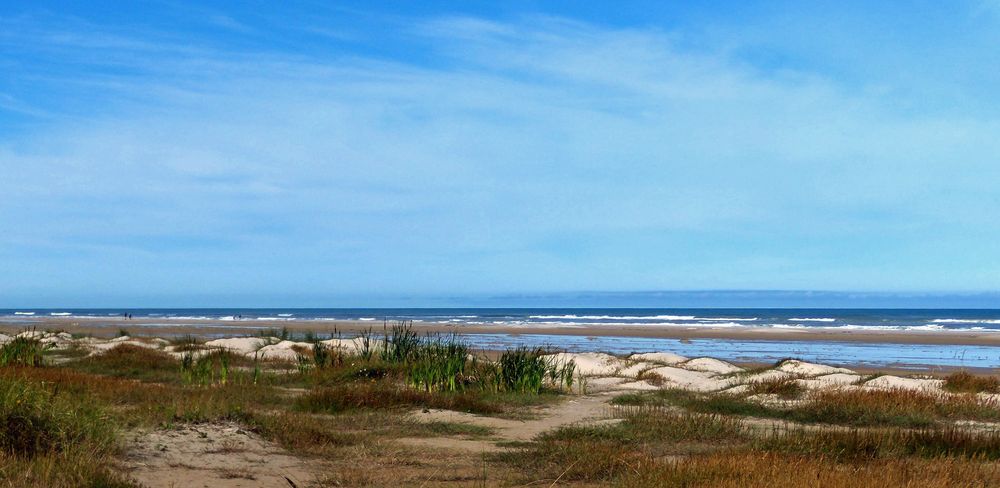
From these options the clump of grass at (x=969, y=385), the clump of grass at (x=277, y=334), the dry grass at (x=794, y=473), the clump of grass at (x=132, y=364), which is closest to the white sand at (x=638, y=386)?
the clump of grass at (x=969, y=385)

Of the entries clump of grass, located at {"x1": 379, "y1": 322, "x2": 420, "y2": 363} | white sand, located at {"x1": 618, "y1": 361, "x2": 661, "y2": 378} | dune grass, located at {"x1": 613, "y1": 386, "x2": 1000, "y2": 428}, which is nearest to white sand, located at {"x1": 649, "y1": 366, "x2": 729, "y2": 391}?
Result: white sand, located at {"x1": 618, "y1": 361, "x2": 661, "y2": 378}

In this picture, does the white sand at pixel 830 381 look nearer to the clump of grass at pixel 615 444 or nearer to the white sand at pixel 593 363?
the white sand at pixel 593 363

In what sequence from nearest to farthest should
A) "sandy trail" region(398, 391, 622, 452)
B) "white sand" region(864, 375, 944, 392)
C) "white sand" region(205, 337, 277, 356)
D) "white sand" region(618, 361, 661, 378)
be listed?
1. "sandy trail" region(398, 391, 622, 452)
2. "white sand" region(864, 375, 944, 392)
3. "white sand" region(618, 361, 661, 378)
4. "white sand" region(205, 337, 277, 356)

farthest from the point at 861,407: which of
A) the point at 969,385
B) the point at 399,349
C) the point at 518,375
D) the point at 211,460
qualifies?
the point at 211,460

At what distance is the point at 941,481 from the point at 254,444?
602 centimetres

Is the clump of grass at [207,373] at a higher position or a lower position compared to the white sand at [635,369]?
higher

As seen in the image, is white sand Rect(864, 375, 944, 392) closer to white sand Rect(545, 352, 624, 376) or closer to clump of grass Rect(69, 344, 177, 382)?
white sand Rect(545, 352, 624, 376)

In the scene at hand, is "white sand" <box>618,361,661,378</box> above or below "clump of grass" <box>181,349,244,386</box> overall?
below

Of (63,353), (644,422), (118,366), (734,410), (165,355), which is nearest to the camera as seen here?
(644,422)

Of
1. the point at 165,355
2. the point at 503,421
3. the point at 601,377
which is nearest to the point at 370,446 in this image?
the point at 503,421

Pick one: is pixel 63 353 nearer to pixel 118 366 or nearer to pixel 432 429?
pixel 118 366

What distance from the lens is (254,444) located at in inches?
341

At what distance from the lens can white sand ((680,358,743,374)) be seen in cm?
2129

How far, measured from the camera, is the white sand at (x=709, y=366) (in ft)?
69.9
